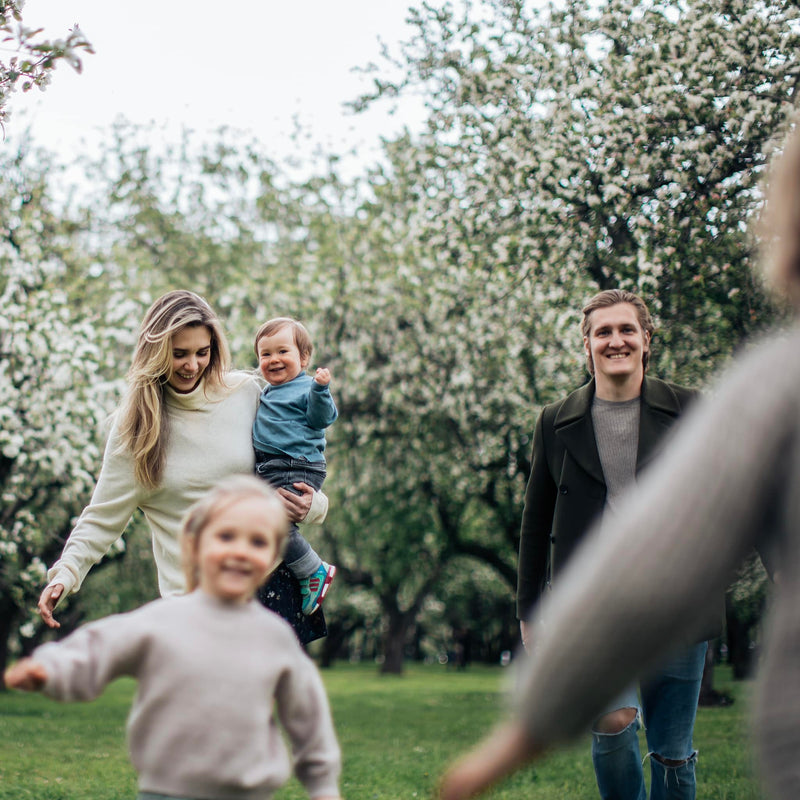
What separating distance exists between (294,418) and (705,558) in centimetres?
301

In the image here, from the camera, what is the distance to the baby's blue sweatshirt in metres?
4.33

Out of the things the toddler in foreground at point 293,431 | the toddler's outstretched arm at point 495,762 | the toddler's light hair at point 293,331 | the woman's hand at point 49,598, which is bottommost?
the toddler's outstretched arm at point 495,762

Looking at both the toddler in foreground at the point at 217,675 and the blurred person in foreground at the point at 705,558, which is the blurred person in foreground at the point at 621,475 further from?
the blurred person in foreground at the point at 705,558

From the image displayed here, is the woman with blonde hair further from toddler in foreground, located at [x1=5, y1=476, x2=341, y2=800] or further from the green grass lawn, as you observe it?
the green grass lawn

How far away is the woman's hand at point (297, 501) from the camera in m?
4.23

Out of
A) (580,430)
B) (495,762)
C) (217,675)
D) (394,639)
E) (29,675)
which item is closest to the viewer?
(495,762)

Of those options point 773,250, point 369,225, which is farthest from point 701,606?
point 369,225

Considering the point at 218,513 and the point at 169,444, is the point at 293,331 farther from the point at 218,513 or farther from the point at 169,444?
the point at 218,513

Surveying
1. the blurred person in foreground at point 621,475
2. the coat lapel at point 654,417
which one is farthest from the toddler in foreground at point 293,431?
the coat lapel at point 654,417

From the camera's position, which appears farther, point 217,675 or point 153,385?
point 153,385

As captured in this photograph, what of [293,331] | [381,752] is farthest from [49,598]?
[381,752]

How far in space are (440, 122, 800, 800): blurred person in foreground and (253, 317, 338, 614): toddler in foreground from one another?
2680mm

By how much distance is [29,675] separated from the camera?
234 cm

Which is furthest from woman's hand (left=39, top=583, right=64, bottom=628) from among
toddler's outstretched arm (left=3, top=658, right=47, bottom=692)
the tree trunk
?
the tree trunk
